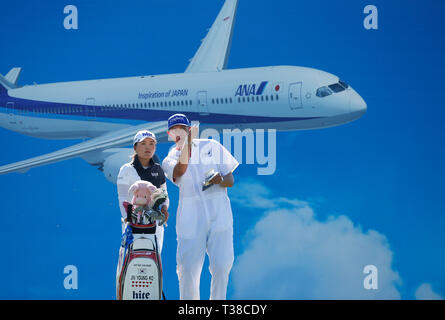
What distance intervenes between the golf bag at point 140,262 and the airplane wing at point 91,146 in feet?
23.3

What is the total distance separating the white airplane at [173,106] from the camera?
14227 millimetres

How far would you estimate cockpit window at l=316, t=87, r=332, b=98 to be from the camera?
14430mm

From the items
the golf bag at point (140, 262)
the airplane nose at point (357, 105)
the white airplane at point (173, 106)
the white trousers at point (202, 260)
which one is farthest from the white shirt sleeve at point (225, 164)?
the airplane nose at point (357, 105)

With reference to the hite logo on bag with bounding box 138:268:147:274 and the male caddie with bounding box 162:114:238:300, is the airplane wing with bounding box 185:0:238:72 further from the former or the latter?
the hite logo on bag with bounding box 138:268:147:274

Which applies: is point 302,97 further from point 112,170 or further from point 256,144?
point 112,170

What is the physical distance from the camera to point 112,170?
43.9 feet

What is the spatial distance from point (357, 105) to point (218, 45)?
6318 mm

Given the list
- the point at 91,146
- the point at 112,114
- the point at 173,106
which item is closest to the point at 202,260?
the point at 91,146

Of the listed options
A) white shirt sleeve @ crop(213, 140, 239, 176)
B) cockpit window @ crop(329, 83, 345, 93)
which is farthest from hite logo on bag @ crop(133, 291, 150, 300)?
cockpit window @ crop(329, 83, 345, 93)

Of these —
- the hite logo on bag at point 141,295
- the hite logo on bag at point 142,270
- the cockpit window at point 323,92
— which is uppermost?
the cockpit window at point 323,92

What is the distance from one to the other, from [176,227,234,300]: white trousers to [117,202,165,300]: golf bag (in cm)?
37

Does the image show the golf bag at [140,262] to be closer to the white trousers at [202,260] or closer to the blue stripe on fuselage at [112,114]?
the white trousers at [202,260]

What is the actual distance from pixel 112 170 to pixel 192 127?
7.12 metres
